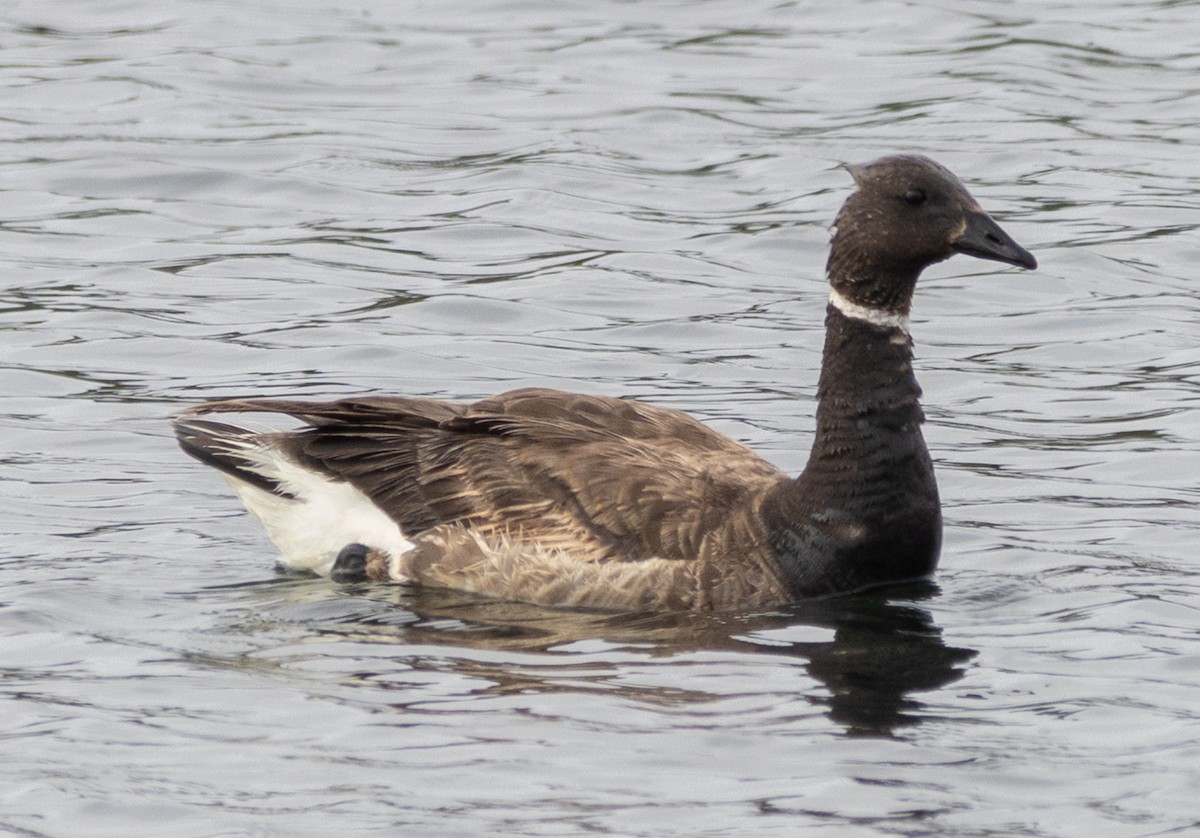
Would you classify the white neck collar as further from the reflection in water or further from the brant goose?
the reflection in water

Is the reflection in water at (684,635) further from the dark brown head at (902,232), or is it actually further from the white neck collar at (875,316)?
the dark brown head at (902,232)

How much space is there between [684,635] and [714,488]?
0.92 m

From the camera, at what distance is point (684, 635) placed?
32.2 ft

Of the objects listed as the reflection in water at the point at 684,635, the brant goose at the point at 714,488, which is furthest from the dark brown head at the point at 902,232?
the reflection in water at the point at 684,635

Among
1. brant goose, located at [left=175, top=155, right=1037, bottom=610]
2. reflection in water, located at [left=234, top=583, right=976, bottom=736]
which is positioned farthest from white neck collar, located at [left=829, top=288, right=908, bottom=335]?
reflection in water, located at [left=234, top=583, right=976, bottom=736]

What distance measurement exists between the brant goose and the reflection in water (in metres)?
0.15

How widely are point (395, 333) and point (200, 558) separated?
13.1 feet

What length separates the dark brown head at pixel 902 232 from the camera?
10266mm

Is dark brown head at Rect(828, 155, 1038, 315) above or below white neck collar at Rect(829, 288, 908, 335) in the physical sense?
above

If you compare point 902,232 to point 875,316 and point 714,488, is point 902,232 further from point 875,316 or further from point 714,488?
point 714,488

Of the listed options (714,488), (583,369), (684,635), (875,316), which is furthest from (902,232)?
(583,369)

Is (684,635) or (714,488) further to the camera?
(714,488)

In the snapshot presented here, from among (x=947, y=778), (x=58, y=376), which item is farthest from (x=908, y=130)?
(x=947, y=778)

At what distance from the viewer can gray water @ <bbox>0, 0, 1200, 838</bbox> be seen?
817cm
